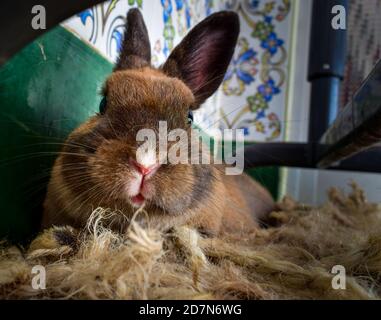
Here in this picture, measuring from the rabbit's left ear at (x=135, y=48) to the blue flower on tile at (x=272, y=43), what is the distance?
413mm

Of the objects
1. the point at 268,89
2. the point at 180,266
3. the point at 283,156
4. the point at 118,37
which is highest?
the point at 118,37

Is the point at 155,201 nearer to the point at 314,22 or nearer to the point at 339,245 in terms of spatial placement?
the point at 339,245

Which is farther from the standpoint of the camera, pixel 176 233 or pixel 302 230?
pixel 302 230

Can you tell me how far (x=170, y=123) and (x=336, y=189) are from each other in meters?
1.33

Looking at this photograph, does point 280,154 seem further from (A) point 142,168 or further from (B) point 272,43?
(A) point 142,168

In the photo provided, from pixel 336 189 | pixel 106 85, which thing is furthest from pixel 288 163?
pixel 106 85

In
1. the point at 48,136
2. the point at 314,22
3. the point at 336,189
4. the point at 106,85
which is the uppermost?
Result: the point at 314,22

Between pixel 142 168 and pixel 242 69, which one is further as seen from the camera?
pixel 242 69

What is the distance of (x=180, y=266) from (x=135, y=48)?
62 cm

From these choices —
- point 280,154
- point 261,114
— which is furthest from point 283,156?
point 261,114

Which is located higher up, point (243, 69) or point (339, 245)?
point (243, 69)

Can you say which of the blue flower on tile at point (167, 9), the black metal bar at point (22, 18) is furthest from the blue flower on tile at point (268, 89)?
the black metal bar at point (22, 18)

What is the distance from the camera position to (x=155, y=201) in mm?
755

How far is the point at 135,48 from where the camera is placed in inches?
41.6
